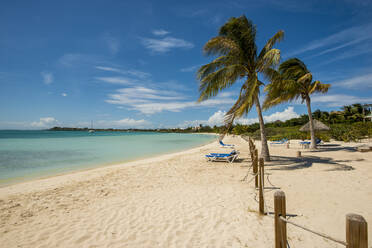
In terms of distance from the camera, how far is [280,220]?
2.28 metres

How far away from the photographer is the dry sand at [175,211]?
3158 millimetres

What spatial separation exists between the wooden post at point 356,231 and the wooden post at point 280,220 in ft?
2.81

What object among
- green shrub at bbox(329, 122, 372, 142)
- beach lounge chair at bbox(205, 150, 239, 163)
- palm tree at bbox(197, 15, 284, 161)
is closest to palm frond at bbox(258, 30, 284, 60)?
palm tree at bbox(197, 15, 284, 161)

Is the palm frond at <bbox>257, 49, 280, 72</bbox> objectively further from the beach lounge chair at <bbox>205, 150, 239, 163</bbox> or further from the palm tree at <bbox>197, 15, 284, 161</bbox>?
the beach lounge chair at <bbox>205, 150, 239, 163</bbox>

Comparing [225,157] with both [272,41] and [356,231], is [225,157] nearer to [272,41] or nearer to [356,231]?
[272,41]

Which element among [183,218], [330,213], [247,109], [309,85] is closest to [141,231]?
[183,218]

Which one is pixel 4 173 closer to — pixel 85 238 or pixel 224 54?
pixel 85 238

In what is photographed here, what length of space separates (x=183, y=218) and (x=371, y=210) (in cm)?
417

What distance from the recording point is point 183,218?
12.6 ft

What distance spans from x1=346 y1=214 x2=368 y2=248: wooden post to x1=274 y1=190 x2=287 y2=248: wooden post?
86 cm

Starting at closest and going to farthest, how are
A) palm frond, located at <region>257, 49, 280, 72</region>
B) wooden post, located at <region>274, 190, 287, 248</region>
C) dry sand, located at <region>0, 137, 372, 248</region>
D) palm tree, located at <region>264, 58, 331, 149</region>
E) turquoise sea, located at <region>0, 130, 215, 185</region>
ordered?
wooden post, located at <region>274, 190, 287, 248</region>
dry sand, located at <region>0, 137, 372, 248</region>
palm frond, located at <region>257, 49, 280, 72</region>
turquoise sea, located at <region>0, 130, 215, 185</region>
palm tree, located at <region>264, 58, 331, 149</region>

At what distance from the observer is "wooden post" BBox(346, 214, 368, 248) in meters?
1.27

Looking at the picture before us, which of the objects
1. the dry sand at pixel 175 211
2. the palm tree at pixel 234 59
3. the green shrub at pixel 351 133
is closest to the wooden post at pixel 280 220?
the dry sand at pixel 175 211

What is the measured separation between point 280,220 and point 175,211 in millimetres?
2532
